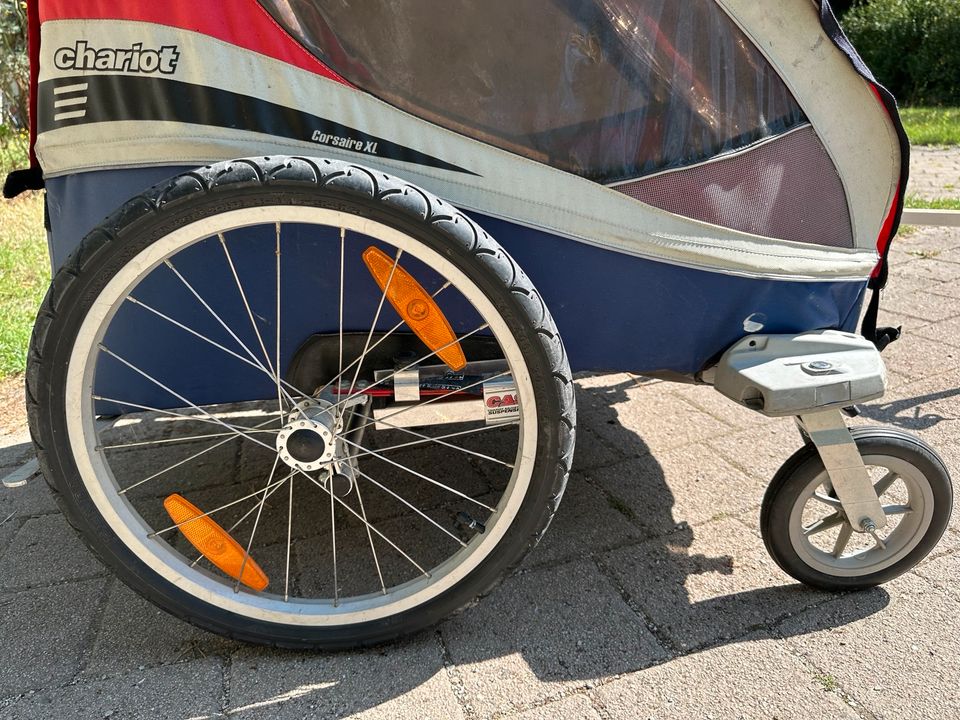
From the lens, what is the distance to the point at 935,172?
20.3ft

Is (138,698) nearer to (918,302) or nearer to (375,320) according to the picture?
(375,320)

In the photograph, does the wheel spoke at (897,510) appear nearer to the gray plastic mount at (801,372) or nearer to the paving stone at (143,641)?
the gray plastic mount at (801,372)

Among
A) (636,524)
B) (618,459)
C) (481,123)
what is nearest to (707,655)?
(636,524)

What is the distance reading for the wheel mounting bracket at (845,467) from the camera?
1.90 meters

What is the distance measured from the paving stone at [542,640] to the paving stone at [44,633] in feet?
2.83

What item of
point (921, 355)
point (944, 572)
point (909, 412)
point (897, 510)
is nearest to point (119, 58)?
point (897, 510)

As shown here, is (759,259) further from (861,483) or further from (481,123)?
(481,123)

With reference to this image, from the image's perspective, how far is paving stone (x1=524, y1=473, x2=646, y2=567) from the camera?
7.37 ft

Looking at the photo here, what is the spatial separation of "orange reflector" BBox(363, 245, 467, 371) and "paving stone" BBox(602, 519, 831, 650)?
0.81 meters

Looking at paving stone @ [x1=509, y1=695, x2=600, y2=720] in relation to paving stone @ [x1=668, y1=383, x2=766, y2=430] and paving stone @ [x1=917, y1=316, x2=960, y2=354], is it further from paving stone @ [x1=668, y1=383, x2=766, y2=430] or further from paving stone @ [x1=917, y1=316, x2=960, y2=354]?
paving stone @ [x1=917, y1=316, x2=960, y2=354]

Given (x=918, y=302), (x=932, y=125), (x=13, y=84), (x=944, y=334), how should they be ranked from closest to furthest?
(x=944, y=334) < (x=918, y=302) < (x=13, y=84) < (x=932, y=125)

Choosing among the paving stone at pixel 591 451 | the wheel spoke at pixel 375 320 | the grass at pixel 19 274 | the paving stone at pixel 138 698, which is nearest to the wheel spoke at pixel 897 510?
the paving stone at pixel 591 451

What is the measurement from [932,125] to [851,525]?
7.70 m

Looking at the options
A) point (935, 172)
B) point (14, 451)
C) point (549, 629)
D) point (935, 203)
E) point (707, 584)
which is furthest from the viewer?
point (935, 172)
